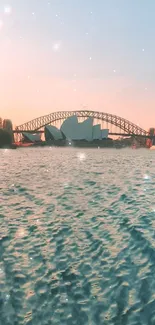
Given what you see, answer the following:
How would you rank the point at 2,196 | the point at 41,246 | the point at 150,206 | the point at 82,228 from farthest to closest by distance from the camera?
the point at 2,196, the point at 150,206, the point at 82,228, the point at 41,246

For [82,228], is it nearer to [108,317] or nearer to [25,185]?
[108,317]

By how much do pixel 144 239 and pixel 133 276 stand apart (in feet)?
10.7

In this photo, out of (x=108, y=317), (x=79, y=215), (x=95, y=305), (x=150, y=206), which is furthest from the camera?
(x=150, y=206)

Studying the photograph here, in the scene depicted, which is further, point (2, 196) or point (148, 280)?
point (2, 196)

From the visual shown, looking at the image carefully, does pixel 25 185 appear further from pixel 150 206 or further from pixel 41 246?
pixel 41 246

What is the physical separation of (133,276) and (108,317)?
2.23 meters

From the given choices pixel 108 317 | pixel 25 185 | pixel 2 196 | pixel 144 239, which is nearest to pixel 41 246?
pixel 144 239

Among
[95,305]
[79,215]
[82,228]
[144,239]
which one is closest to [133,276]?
[95,305]

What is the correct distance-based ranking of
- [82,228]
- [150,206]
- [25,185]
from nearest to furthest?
[82,228]
[150,206]
[25,185]

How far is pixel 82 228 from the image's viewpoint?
14.8 meters

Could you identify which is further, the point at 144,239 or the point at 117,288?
the point at 144,239

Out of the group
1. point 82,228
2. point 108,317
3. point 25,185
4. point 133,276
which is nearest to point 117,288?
point 133,276

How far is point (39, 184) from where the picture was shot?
3036 cm

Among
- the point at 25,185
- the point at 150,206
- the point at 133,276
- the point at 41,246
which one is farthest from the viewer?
the point at 25,185
